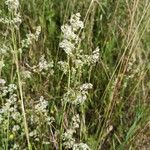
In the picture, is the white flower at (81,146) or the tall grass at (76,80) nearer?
the white flower at (81,146)

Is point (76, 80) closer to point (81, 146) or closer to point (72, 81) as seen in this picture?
point (72, 81)

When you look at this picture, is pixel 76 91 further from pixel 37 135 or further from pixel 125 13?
pixel 125 13

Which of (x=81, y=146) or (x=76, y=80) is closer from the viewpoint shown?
(x=81, y=146)

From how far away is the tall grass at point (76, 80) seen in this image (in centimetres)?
230

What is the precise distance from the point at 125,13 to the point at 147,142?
2.87ft

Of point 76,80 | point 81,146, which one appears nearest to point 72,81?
point 76,80

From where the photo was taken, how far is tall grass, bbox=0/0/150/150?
2.30m

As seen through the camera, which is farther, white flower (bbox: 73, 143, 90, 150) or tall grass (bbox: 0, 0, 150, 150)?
tall grass (bbox: 0, 0, 150, 150)

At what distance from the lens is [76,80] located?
240 cm

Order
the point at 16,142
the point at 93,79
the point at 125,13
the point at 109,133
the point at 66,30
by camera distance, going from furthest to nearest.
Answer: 1. the point at 125,13
2. the point at 93,79
3. the point at 109,133
4. the point at 16,142
5. the point at 66,30

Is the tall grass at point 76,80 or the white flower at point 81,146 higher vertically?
the tall grass at point 76,80

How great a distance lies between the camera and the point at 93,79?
275 cm

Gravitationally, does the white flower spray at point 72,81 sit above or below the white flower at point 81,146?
above

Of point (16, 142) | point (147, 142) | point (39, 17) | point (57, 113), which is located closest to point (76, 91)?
point (57, 113)
